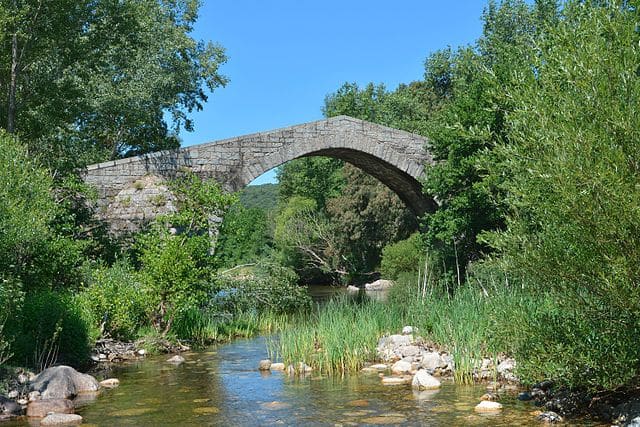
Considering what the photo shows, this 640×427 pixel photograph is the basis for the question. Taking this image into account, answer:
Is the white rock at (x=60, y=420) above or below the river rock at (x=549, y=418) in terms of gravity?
above

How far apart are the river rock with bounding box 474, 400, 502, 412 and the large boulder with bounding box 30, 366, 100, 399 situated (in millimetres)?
4568

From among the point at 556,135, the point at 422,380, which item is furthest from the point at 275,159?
the point at 556,135

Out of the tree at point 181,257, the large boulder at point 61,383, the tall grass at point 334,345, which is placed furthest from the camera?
the tree at point 181,257

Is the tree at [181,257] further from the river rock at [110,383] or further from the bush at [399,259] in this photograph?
the bush at [399,259]

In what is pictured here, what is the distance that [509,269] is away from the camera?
7008 mm

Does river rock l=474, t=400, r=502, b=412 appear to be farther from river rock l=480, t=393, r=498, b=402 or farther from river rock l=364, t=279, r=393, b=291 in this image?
river rock l=364, t=279, r=393, b=291

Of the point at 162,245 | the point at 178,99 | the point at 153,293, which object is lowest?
the point at 153,293

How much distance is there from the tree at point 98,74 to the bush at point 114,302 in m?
3.63

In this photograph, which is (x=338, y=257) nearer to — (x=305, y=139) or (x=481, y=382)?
(x=305, y=139)

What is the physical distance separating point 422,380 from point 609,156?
4.04 meters

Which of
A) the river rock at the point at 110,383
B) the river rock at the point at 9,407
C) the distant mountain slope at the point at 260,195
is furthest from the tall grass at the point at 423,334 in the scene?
the distant mountain slope at the point at 260,195

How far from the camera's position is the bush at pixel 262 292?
50.0ft

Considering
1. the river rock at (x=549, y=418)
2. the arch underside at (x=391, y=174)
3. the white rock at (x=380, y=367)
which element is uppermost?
the arch underside at (x=391, y=174)

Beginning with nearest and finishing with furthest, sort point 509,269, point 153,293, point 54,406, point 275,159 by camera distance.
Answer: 1. point 509,269
2. point 54,406
3. point 153,293
4. point 275,159
